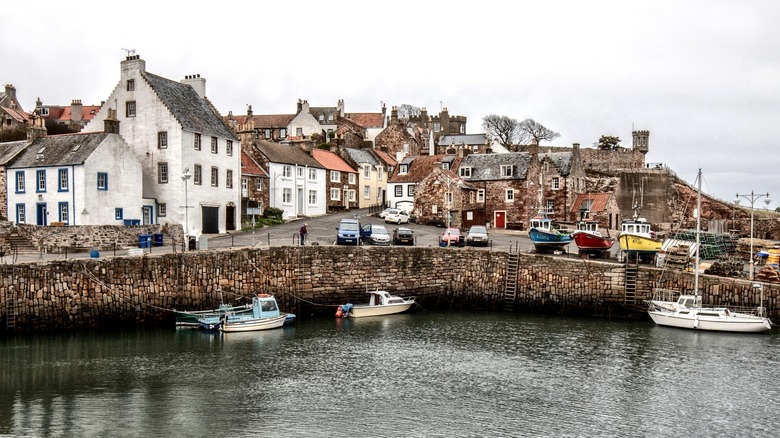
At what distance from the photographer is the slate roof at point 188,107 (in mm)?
48625

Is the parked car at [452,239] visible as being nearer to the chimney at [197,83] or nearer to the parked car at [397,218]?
the parked car at [397,218]

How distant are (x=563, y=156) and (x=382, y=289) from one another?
99.8 ft

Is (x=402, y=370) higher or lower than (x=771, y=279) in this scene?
lower

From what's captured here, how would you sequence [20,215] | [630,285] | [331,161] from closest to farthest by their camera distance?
[630,285] → [20,215] → [331,161]

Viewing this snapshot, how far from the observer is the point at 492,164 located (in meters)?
64.1

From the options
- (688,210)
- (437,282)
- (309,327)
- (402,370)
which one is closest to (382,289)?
(437,282)

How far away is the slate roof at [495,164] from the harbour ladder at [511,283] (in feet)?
68.6

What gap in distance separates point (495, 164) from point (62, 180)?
3613cm

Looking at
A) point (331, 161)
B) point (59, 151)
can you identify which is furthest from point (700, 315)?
point (331, 161)

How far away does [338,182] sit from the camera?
235ft

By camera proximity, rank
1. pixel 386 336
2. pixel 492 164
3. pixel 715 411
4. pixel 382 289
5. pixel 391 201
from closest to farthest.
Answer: pixel 715 411
pixel 386 336
pixel 382 289
pixel 492 164
pixel 391 201

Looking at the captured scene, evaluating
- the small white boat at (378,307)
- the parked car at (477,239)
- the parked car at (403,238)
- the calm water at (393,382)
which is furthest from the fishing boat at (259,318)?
the parked car at (477,239)

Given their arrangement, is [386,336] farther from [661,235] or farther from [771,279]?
[661,235]

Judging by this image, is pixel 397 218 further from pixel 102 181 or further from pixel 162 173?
pixel 102 181
